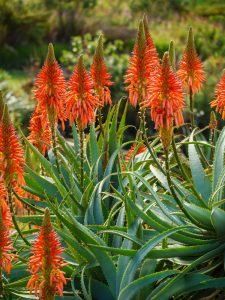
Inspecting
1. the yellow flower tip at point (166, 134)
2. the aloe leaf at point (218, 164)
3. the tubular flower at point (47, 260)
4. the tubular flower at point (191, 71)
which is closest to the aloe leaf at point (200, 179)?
the aloe leaf at point (218, 164)

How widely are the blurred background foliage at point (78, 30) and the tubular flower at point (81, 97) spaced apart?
7.72 metres

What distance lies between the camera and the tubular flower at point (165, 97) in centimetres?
326

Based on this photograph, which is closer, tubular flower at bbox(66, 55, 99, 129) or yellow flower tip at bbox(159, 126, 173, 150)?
yellow flower tip at bbox(159, 126, 173, 150)

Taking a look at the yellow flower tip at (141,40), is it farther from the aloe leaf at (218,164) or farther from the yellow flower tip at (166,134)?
the aloe leaf at (218,164)

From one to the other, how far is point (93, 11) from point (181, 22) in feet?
6.98

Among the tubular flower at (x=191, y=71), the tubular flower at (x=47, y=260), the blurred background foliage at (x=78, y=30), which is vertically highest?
the blurred background foliage at (x=78, y=30)

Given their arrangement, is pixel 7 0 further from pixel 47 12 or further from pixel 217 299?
pixel 217 299

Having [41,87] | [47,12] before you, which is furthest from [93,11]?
[41,87]

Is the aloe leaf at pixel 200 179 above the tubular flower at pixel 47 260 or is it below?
above

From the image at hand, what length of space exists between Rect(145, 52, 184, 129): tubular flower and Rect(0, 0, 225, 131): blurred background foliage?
8.28 m

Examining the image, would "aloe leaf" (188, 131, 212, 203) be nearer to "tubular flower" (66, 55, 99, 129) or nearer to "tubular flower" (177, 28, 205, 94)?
"tubular flower" (177, 28, 205, 94)

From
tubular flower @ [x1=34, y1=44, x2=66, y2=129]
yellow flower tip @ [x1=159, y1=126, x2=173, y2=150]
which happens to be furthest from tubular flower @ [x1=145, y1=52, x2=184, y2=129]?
→ tubular flower @ [x1=34, y1=44, x2=66, y2=129]

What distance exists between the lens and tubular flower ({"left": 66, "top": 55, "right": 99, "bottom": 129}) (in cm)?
379

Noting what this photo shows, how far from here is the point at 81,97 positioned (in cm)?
381
